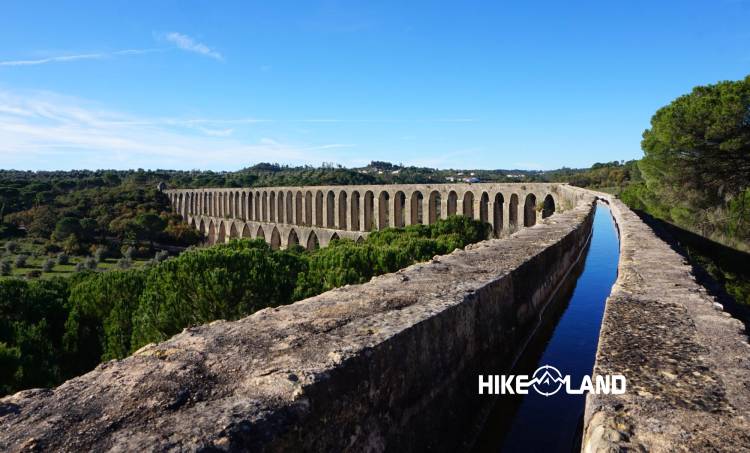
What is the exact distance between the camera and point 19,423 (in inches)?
61.6

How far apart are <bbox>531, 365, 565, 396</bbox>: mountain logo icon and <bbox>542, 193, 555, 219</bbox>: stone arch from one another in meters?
16.7

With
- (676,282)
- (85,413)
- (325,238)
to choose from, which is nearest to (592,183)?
(325,238)

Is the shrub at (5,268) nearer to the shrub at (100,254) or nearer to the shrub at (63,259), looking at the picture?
the shrub at (63,259)

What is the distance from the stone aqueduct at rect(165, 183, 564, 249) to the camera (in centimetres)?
1961

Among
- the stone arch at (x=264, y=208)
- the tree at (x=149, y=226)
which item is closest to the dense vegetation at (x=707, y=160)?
the stone arch at (x=264, y=208)

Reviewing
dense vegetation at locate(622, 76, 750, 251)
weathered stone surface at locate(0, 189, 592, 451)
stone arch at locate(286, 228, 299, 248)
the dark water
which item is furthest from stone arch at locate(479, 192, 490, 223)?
weathered stone surface at locate(0, 189, 592, 451)

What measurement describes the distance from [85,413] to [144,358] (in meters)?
0.48

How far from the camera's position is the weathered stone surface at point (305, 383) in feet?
4.95

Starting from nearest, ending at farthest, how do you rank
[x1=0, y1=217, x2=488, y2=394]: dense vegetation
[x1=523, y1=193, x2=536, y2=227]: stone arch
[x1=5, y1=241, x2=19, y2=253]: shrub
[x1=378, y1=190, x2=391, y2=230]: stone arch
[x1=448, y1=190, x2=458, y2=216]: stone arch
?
[x1=0, y1=217, x2=488, y2=394]: dense vegetation → [x1=523, y1=193, x2=536, y2=227]: stone arch → [x1=448, y1=190, x2=458, y2=216]: stone arch → [x1=378, y1=190, x2=391, y2=230]: stone arch → [x1=5, y1=241, x2=19, y2=253]: shrub

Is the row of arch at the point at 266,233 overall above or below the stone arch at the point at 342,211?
below

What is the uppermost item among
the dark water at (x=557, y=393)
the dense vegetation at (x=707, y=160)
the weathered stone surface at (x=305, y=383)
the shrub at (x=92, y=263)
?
the dense vegetation at (x=707, y=160)

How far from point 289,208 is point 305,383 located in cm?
3487

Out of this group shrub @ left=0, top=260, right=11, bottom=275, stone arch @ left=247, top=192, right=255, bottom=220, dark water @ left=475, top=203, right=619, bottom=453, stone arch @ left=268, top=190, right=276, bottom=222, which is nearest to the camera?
dark water @ left=475, top=203, right=619, bottom=453

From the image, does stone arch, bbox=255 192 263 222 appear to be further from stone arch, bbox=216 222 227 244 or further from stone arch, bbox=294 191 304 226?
stone arch, bbox=294 191 304 226
